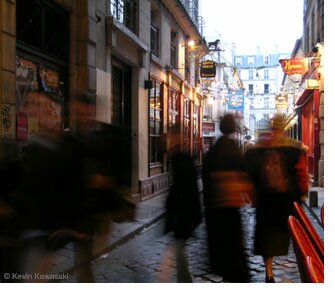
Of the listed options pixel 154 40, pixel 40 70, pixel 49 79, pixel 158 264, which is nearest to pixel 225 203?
pixel 158 264

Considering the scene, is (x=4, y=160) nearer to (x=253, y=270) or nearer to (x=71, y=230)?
(x=71, y=230)

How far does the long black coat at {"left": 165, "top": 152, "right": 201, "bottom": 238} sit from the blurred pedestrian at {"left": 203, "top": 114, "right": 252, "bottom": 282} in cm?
35

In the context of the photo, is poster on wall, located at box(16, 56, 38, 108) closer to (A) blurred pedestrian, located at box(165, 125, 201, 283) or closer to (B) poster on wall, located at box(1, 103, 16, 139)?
(B) poster on wall, located at box(1, 103, 16, 139)

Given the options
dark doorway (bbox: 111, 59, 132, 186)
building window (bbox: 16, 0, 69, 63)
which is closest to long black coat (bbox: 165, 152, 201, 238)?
building window (bbox: 16, 0, 69, 63)

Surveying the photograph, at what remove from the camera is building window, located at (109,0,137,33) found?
8320 millimetres

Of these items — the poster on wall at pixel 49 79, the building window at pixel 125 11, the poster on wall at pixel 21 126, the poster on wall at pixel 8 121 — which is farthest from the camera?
the building window at pixel 125 11

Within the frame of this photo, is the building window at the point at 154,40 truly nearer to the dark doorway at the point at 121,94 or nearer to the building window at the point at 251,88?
the dark doorway at the point at 121,94

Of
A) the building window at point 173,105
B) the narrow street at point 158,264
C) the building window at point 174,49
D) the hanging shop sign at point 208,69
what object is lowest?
the narrow street at point 158,264

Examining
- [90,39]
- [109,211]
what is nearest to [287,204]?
[109,211]

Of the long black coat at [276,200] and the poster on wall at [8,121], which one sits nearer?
the long black coat at [276,200]

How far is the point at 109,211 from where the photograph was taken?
3.11 m

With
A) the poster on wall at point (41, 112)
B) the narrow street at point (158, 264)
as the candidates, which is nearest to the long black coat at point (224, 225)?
the narrow street at point (158, 264)

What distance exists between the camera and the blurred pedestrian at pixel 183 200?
155 inches

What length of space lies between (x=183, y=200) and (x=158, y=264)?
1.32 metres
